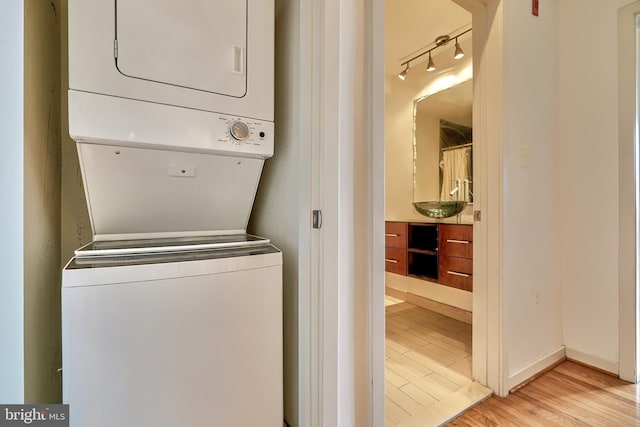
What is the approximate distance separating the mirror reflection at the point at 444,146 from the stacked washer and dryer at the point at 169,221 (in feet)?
7.13

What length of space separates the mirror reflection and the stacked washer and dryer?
2174 millimetres

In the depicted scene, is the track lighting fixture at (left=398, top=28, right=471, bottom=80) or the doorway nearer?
the doorway

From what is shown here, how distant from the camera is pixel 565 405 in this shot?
138 cm

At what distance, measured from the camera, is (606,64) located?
169cm

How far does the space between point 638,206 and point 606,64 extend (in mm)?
914

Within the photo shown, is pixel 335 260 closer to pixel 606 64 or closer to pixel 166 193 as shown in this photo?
pixel 166 193

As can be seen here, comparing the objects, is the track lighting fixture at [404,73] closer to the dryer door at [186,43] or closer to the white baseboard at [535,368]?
the dryer door at [186,43]

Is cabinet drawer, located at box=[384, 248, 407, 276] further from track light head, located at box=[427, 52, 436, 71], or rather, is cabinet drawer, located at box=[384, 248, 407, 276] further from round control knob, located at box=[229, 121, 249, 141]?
round control knob, located at box=[229, 121, 249, 141]

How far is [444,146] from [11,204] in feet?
9.88

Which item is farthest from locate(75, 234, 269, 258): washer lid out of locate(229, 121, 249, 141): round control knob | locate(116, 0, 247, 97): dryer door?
locate(116, 0, 247, 97): dryer door

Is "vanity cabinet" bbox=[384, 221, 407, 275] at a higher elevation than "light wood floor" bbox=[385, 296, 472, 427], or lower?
higher

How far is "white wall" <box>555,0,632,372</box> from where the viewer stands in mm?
1664

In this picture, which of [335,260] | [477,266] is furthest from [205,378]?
[477,266]

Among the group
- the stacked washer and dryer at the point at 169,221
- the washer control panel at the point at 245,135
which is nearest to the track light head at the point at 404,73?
the stacked washer and dryer at the point at 169,221
